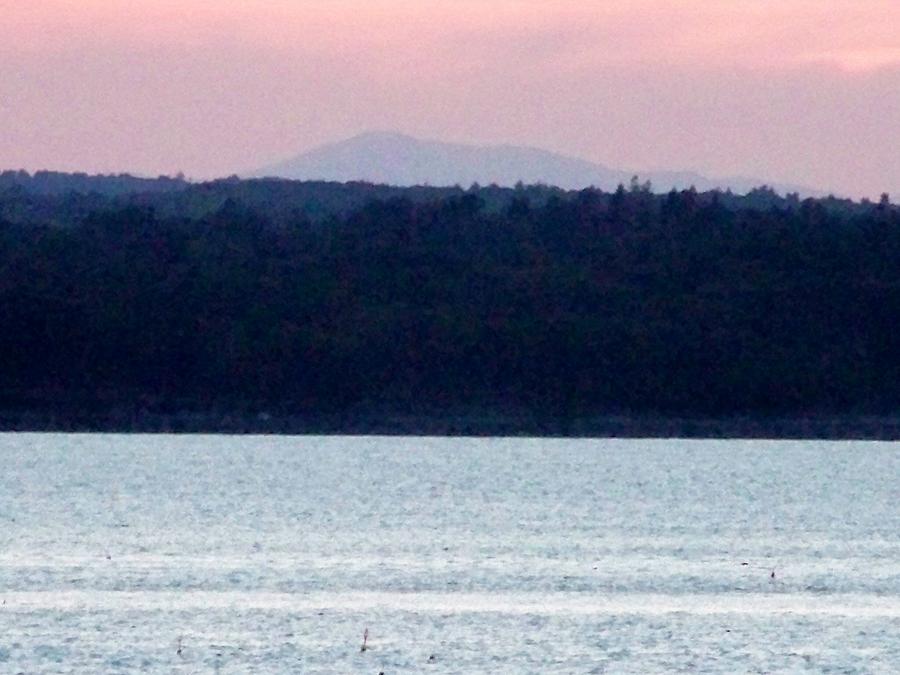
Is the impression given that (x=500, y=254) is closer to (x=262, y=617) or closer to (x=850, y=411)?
(x=850, y=411)

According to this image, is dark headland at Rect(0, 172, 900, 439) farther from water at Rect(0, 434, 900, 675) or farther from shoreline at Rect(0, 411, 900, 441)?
water at Rect(0, 434, 900, 675)

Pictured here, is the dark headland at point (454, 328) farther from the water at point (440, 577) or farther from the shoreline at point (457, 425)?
the water at point (440, 577)

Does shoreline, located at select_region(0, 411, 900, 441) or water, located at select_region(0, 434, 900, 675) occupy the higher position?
shoreline, located at select_region(0, 411, 900, 441)

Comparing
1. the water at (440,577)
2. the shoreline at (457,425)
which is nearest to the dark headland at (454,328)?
the shoreline at (457,425)

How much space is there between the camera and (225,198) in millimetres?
155500

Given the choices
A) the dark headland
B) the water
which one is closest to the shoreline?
the dark headland

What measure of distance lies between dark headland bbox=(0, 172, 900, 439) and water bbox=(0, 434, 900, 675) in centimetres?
3088

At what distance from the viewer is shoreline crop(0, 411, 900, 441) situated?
114 metres

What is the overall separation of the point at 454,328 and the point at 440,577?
7855 centimetres

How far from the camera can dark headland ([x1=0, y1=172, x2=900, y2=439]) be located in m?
114

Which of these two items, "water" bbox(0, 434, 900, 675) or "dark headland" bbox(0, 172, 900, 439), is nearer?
"water" bbox(0, 434, 900, 675)

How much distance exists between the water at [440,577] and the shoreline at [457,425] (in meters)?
30.5

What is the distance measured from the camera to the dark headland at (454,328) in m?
114

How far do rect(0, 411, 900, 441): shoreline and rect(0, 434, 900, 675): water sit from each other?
30482 millimetres
